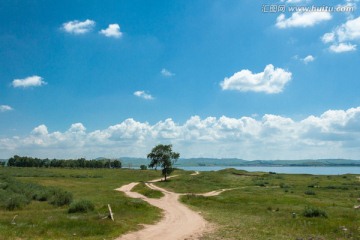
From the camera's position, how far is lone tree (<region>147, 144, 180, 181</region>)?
100000 millimetres

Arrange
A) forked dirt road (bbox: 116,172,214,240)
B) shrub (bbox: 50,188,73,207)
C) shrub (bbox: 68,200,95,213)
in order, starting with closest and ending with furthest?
forked dirt road (bbox: 116,172,214,240) < shrub (bbox: 68,200,95,213) < shrub (bbox: 50,188,73,207)

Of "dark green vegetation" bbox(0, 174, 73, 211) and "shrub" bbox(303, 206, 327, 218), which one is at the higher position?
"dark green vegetation" bbox(0, 174, 73, 211)

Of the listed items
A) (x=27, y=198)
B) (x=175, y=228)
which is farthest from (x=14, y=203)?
(x=175, y=228)

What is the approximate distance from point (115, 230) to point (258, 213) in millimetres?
20199

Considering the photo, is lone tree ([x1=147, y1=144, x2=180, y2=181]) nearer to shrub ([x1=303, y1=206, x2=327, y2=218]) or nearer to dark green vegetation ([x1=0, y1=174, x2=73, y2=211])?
dark green vegetation ([x1=0, y1=174, x2=73, y2=211])

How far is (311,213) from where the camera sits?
33.8 m

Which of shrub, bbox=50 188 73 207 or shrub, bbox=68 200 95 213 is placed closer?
shrub, bbox=68 200 95 213

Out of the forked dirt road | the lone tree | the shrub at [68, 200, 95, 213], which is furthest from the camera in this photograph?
the lone tree

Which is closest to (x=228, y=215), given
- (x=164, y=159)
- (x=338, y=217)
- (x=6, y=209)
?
(x=338, y=217)

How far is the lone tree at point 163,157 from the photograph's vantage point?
100000 mm

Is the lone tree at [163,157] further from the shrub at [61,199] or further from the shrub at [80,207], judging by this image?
the shrub at [80,207]

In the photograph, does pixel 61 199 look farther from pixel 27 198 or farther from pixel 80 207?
pixel 80 207

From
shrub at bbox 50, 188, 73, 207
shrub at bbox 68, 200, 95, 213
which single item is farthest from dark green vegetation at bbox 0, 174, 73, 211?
shrub at bbox 68, 200, 95, 213

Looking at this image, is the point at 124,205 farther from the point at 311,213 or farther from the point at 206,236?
the point at 311,213
